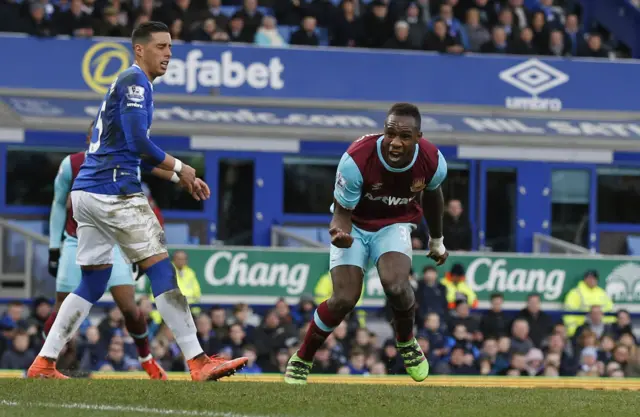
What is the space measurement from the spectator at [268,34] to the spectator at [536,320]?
18.1 ft

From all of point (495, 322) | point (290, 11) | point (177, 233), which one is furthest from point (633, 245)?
point (177, 233)

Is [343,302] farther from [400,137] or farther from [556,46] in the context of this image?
[556,46]

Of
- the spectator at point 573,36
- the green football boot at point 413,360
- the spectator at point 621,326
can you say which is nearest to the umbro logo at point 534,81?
the spectator at point 573,36

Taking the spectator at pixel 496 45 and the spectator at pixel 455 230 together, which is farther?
the spectator at pixel 496 45

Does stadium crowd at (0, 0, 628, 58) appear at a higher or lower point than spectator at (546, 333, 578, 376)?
higher

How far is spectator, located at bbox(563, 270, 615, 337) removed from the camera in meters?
18.6

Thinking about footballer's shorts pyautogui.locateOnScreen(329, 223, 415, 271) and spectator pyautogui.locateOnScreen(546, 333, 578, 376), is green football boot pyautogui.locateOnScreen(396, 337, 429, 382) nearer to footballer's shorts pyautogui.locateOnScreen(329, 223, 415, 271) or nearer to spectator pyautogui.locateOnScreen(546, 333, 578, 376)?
footballer's shorts pyautogui.locateOnScreen(329, 223, 415, 271)

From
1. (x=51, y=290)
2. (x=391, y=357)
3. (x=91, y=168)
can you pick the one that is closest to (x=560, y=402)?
(x=91, y=168)

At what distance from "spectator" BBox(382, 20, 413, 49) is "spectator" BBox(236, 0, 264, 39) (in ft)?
6.34

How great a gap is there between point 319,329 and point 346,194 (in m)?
0.98

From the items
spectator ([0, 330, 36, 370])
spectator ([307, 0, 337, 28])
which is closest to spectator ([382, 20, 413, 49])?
spectator ([307, 0, 337, 28])

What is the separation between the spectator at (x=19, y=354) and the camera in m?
14.6

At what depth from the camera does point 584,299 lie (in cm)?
1869

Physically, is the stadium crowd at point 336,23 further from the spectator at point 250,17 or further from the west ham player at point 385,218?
the west ham player at point 385,218
